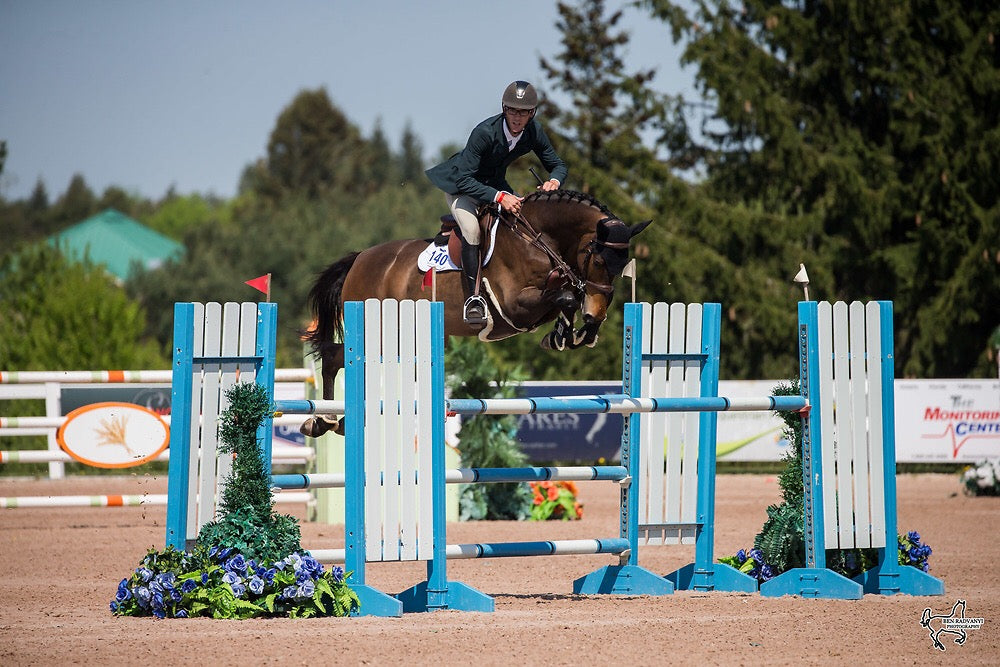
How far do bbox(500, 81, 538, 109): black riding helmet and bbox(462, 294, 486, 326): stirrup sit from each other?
1.06 meters

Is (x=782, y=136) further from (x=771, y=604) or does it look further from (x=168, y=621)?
(x=168, y=621)

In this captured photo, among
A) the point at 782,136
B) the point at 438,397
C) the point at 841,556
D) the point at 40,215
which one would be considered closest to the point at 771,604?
the point at 841,556

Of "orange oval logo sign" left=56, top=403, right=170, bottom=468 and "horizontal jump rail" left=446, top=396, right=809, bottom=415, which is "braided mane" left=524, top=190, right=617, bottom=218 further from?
"orange oval logo sign" left=56, top=403, right=170, bottom=468

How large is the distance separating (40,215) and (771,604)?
83497mm

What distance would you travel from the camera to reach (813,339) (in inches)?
232

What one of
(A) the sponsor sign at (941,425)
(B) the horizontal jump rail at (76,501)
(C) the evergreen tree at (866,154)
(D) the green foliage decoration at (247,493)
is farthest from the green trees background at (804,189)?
(D) the green foliage decoration at (247,493)

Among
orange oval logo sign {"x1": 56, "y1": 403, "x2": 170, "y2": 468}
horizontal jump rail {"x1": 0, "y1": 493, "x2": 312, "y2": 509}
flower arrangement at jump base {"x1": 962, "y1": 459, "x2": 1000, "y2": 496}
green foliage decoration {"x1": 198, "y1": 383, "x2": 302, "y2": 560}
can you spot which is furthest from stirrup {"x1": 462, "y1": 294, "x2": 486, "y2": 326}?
flower arrangement at jump base {"x1": 962, "y1": 459, "x2": 1000, "y2": 496}

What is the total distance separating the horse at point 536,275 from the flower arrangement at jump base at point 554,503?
4373 mm

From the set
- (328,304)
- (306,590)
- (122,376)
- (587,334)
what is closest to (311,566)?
(306,590)

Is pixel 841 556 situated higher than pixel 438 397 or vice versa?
pixel 438 397

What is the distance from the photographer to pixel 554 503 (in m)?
11.0

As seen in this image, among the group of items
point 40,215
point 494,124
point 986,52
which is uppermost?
point 40,215

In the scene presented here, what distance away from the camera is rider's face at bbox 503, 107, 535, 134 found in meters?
6.25

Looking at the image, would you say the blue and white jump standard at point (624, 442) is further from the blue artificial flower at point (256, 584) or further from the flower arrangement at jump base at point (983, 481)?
the flower arrangement at jump base at point (983, 481)
